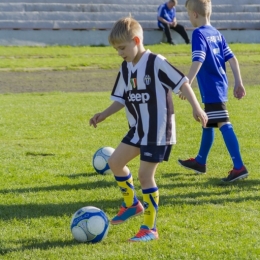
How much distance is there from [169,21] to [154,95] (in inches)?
671

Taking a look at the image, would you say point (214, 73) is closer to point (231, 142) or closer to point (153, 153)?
point (231, 142)

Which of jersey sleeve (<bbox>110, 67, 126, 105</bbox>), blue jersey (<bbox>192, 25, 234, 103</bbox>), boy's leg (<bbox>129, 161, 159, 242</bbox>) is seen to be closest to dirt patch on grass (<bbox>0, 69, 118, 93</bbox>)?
blue jersey (<bbox>192, 25, 234, 103</bbox>)

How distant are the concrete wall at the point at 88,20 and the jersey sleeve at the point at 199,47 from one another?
1563 centimetres

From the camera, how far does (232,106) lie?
10180mm

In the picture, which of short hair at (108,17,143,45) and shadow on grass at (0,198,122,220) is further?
shadow on grass at (0,198,122,220)

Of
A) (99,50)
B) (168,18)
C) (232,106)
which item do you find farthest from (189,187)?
(168,18)

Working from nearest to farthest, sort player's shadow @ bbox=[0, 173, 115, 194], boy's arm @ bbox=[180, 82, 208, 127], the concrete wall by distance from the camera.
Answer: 1. boy's arm @ bbox=[180, 82, 208, 127]
2. player's shadow @ bbox=[0, 173, 115, 194]
3. the concrete wall

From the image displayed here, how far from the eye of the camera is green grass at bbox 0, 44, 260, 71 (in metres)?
16.0

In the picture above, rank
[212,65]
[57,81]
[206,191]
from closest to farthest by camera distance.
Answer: [206,191], [212,65], [57,81]

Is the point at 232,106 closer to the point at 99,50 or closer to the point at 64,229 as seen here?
the point at 64,229

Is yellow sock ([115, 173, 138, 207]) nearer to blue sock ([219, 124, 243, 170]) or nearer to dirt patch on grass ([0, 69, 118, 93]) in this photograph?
blue sock ([219, 124, 243, 170])

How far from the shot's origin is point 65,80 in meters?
14.0

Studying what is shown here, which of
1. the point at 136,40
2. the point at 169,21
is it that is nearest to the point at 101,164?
the point at 136,40

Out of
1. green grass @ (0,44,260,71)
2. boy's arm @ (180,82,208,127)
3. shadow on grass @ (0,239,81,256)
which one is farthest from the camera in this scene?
green grass @ (0,44,260,71)
